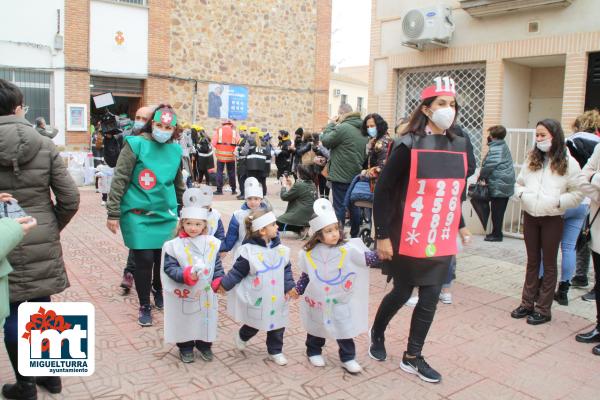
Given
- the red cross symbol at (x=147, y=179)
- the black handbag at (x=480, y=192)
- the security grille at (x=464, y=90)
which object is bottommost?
the black handbag at (x=480, y=192)

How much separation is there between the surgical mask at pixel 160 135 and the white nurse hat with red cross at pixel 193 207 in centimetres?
61

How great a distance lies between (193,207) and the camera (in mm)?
4168

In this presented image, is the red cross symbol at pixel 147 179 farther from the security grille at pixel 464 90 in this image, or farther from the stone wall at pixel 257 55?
the stone wall at pixel 257 55

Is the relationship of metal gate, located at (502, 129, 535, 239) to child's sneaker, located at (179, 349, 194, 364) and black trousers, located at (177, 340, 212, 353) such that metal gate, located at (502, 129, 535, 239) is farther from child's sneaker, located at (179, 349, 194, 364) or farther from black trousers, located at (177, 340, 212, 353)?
child's sneaker, located at (179, 349, 194, 364)

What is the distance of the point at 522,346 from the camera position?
15.1 feet

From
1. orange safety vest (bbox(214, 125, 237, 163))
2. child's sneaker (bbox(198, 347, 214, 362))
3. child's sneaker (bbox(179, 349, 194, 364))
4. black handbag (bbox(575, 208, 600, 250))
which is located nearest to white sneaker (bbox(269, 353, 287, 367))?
child's sneaker (bbox(198, 347, 214, 362))

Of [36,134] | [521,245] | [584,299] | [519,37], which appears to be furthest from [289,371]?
[519,37]

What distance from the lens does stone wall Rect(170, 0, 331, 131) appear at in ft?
64.1

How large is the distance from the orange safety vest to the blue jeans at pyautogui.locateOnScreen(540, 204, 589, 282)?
1039 cm

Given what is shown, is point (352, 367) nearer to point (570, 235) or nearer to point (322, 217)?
point (322, 217)

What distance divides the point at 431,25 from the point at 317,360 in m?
6.93

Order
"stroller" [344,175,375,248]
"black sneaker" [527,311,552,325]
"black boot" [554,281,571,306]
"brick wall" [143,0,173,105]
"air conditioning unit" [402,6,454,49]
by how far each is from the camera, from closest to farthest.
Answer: "black sneaker" [527,311,552,325], "black boot" [554,281,571,306], "stroller" [344,175,375,248], "air conditioning unit" [402,6,454,49], "brick wall" [143,0,173,105]

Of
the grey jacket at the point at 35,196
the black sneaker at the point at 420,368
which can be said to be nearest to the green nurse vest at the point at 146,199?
the grey jacket at the point at 35,196

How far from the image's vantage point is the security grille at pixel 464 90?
31.9 ft
